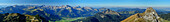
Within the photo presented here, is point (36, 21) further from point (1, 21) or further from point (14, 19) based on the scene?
point (1, 21)

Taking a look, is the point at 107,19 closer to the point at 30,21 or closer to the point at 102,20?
the point at 102,20

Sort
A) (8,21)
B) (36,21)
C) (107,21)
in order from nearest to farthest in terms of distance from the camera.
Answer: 1. (36,21)
2. (8,21)
3. (107,21)

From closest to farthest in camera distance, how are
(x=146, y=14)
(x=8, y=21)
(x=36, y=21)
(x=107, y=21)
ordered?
(x=36, y=21), (x=8, y=21), (x=146, y=14), (x=107, y=21)

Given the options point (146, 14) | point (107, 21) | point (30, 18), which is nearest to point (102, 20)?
point (107, 21)

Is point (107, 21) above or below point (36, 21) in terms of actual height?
below

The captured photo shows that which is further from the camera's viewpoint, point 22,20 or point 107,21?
point 107,21

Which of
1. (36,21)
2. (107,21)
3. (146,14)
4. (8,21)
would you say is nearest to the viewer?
(36,21)

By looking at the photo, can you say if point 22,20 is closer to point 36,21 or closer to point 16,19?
point 16,19

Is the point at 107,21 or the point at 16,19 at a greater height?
the point at 16,19

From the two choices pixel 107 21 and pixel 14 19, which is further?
pixel 107 21
